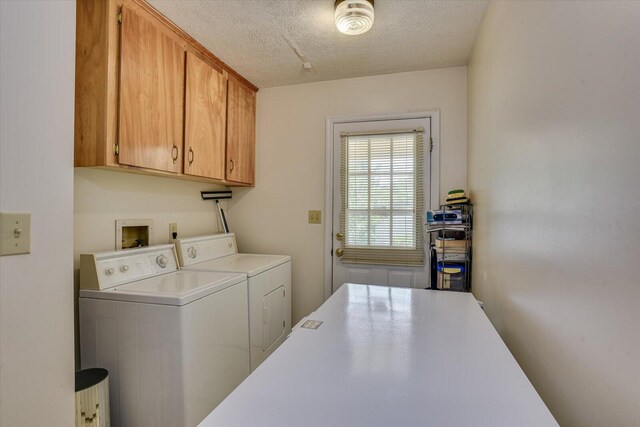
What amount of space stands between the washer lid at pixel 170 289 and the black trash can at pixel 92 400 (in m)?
0.36

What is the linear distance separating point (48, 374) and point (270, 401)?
938mm

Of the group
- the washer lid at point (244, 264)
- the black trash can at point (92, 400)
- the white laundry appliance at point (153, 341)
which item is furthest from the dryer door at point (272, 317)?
the black trash can at point (92, 400)

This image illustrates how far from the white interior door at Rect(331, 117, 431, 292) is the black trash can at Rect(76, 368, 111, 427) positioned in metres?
1.66

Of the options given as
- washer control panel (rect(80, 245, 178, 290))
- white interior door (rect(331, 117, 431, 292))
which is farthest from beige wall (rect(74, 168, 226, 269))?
white interior door (rect(331, 117, 431, 292))

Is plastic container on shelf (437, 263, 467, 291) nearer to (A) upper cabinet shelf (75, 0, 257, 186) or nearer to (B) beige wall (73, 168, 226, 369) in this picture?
(A) upper cabinet shelf (75, 0, 257, 186)

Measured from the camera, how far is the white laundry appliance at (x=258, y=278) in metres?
2.06

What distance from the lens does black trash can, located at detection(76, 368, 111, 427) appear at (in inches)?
54.9

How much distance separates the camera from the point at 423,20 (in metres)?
1.85

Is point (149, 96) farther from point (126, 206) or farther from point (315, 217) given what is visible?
point (315, 217)

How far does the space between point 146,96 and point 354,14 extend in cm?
117

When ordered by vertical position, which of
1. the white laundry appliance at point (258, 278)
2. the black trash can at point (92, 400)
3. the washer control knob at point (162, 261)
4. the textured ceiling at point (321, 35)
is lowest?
the black trash can at point (92, 400)

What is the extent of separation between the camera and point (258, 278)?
2.11m

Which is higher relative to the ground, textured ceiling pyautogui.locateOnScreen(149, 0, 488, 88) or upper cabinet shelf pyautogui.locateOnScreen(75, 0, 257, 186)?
textured ceiling pyautogui.locateOnScreen(149, 0, 488, 88)

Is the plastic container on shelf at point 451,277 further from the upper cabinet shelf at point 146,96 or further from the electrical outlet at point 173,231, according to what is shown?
the electrical outlet at point 173,231
